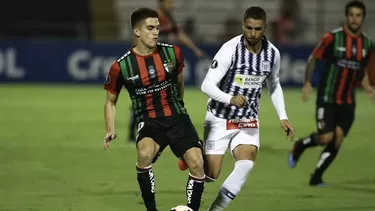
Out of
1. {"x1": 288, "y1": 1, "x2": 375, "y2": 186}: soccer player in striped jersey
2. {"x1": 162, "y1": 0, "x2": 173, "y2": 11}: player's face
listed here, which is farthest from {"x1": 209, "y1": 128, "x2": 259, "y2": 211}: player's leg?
{"x1": 162, "y1": 0, "x2": 173, "y2": 11}: player's face

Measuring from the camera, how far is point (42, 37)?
26.5m

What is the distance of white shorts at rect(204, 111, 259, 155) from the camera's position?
792 centimetres

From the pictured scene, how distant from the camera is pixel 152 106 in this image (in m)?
7.76

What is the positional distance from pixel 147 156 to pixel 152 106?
1.57 ft

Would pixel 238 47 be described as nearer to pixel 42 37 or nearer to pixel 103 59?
pixel 103 59

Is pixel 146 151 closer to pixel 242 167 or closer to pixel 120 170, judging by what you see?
pixel 242 167

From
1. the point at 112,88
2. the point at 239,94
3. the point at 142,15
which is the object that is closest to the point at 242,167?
the point at 239,94

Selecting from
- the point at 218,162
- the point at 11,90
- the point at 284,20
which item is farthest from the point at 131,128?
the point at 284,20

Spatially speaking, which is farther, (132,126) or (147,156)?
(132,126)

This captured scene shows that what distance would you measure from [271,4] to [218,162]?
19574mm

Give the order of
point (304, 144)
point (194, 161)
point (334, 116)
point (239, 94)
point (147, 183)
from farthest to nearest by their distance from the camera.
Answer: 1. point (304, 144)
2. point (334, 116)
3. point (239, 94)
4. point (147, 183)
5. point (194, 161)

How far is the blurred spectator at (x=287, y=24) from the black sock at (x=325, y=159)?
15.3m

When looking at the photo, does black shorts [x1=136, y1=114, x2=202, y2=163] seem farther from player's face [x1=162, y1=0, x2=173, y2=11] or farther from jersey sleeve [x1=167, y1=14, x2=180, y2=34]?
jersey sleeve [x1=167, y1=14, x2=180, y2=34]

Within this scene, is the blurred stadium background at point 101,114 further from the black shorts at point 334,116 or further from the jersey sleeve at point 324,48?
the jersey sleeve at point 324,48
